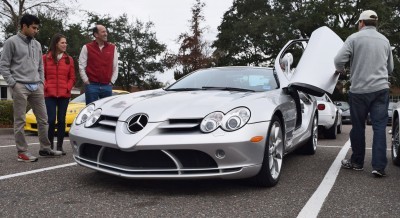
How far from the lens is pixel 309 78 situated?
4754mm

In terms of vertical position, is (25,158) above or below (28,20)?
below

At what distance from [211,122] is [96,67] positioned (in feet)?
9.82

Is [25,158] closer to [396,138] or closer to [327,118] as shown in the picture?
[396,138]

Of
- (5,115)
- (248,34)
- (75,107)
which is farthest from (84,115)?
(248,34)

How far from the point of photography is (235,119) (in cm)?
363

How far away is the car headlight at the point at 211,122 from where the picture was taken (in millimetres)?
3553

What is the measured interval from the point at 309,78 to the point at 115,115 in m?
2.17

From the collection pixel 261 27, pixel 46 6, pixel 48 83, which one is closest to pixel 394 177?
pixel 48 83

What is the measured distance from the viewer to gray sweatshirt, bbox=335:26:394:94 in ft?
15.5

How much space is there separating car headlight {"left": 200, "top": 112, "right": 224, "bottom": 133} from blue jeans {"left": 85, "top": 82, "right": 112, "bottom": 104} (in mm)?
2870

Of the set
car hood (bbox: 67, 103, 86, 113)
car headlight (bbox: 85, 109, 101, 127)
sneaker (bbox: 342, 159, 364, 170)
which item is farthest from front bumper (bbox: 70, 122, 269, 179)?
car hood (bbox: 67, 103, 86, 113)

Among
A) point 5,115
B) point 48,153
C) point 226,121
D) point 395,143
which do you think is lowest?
point 5,115

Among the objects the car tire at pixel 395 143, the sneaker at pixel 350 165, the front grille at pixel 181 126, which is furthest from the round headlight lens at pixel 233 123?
the car tire at pixel 395 143

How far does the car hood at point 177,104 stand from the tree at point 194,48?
1190 inches
